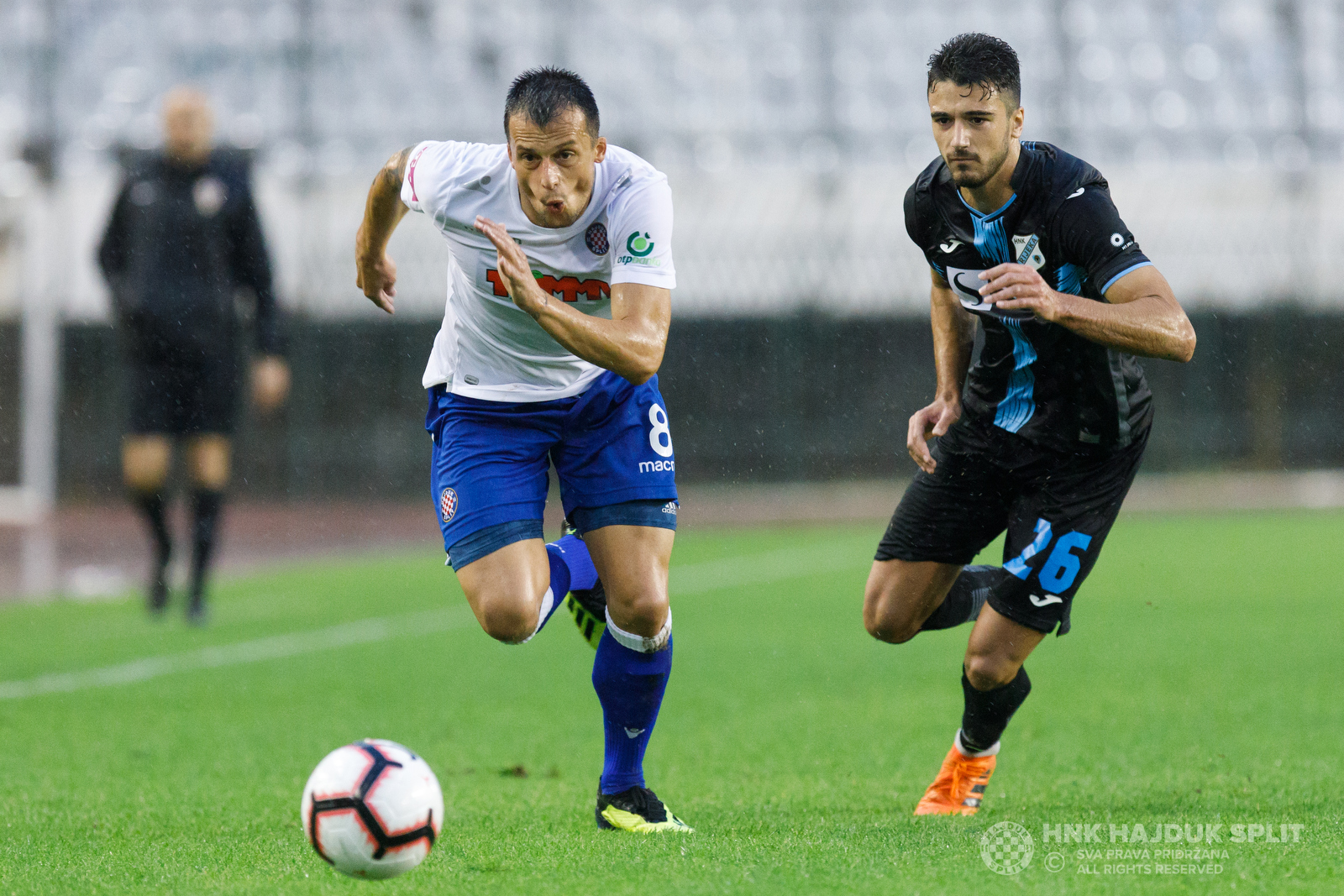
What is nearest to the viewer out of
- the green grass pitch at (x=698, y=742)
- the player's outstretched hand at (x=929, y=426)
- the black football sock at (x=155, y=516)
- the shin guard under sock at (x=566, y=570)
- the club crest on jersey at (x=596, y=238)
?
the green grass pitch at (x=698, y=742)

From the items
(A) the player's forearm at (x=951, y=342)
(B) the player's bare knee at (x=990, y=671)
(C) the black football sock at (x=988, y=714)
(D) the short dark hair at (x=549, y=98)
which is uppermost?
(D) the short dark hair at (x=549, y=98)

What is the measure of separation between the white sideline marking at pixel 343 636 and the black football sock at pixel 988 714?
418cm

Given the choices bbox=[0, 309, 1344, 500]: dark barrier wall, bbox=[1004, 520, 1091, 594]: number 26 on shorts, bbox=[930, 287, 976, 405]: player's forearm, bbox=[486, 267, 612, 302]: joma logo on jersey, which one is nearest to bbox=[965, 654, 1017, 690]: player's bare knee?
→ bbox=[1004, 520, 1091, 594]: number 26 on shorts

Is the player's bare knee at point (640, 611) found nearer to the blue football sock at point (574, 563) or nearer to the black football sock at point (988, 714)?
the blue football sock at point (574, 563)

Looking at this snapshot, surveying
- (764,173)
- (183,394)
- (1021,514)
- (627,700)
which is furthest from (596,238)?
(764,173)

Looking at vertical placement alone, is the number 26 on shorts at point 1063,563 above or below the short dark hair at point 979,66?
below

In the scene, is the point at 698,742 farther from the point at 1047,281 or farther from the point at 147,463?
the point at 147,463

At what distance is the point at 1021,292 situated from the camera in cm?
359

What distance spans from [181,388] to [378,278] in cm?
469

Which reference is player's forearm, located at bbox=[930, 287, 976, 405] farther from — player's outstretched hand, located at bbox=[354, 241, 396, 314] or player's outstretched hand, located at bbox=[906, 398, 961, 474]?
player's outstretched hand, located at bbox=[354, 241, 396, 314]

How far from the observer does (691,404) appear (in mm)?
21000

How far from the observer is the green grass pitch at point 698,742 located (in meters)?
3.50

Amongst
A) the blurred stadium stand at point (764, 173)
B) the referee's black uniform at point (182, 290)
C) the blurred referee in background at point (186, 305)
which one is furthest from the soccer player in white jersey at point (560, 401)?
the blurred stadium stand at point (764, 173)

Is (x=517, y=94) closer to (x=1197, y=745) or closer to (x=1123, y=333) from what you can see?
(x=1123, y=333)
